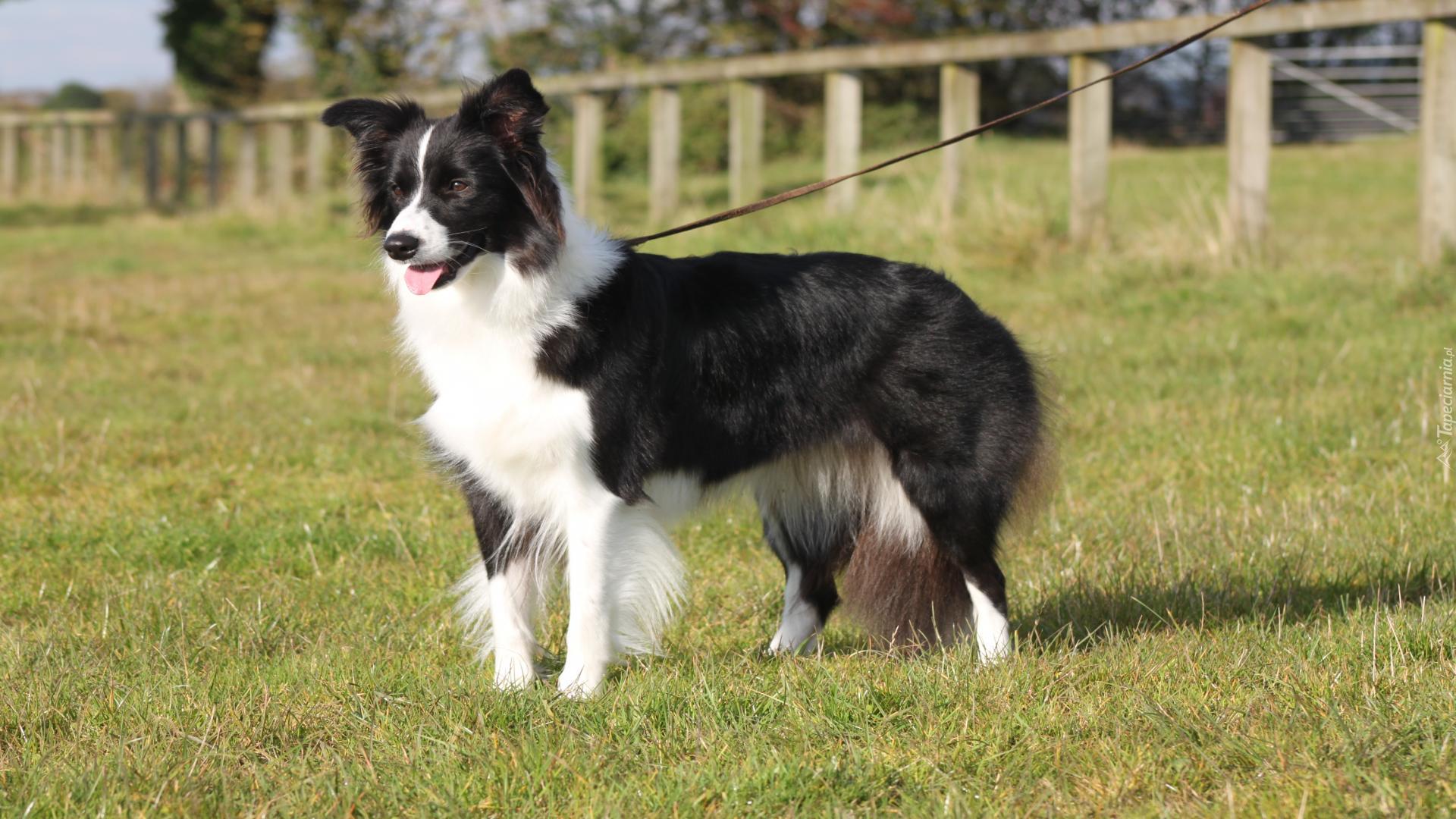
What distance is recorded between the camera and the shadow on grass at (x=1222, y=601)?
14.7 ft

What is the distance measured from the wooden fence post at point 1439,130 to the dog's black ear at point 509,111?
6.25m

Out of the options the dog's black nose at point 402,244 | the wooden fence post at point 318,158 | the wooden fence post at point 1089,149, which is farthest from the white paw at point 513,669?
the wooden fence post at point 318,158

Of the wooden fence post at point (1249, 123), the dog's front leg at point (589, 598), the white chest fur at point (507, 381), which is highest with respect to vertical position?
the wooden fence post at point (1249, 123)

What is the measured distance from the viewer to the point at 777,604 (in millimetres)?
4902

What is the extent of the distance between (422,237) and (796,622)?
1753 mm

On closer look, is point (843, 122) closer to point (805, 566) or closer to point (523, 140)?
point (805, 566)

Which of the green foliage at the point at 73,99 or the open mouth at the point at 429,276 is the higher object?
the green foliage at the point at 73,99

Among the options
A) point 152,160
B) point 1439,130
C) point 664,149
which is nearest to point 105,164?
point 152,160

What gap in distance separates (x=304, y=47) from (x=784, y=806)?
2887 cm

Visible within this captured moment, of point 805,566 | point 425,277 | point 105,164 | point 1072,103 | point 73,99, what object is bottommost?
point 805,566

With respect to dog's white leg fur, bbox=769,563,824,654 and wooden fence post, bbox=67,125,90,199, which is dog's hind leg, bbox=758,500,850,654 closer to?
dog's white leg fur, bbox=769,563,824,654

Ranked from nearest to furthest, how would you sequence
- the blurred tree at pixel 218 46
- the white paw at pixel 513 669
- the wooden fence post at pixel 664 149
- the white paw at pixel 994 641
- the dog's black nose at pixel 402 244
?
the dog's black nose at pixel 402 244
the white paw at pixel 513 669
the white paw at pixel 994 641
the wooden fence post at pixel 664 149
the blurred tree at pixel 218 46

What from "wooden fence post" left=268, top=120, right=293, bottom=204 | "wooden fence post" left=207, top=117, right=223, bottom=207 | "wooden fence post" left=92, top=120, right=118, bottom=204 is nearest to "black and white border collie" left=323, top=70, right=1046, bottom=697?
"wooden fence post" left=268, top=120, right=293, bottom=204

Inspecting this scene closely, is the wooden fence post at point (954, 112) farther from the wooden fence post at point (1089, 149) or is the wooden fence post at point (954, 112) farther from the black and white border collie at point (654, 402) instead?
the black and white border collie at point (654, 402)
